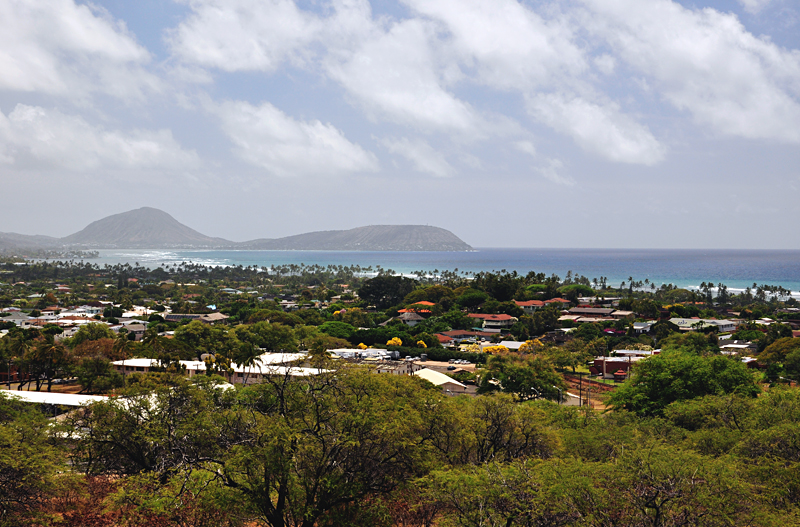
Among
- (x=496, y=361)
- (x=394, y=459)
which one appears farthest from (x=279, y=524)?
(x=496, y=361)

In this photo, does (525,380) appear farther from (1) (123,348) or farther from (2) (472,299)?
(2) (472,299)

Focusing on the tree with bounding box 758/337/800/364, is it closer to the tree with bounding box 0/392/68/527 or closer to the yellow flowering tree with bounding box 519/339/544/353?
the yellow flowering tree with bounding box 519/339/544/353

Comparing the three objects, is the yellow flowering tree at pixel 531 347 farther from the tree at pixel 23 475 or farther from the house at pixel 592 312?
the tree at pixel 23 475

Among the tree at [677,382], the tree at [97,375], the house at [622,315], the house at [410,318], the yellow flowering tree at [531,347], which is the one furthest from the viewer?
the house at [410,318]

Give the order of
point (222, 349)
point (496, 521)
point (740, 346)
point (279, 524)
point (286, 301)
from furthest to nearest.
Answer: point (286, 301)
point (740, 346)
point (222, 349)
point (279, 524)
point (496, 521)

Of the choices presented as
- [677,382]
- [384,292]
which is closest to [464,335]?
[384,292]

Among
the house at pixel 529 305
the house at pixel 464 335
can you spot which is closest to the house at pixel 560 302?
the house at pixel 529 305

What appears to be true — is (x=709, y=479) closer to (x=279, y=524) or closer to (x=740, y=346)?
(x=279, y=524)
